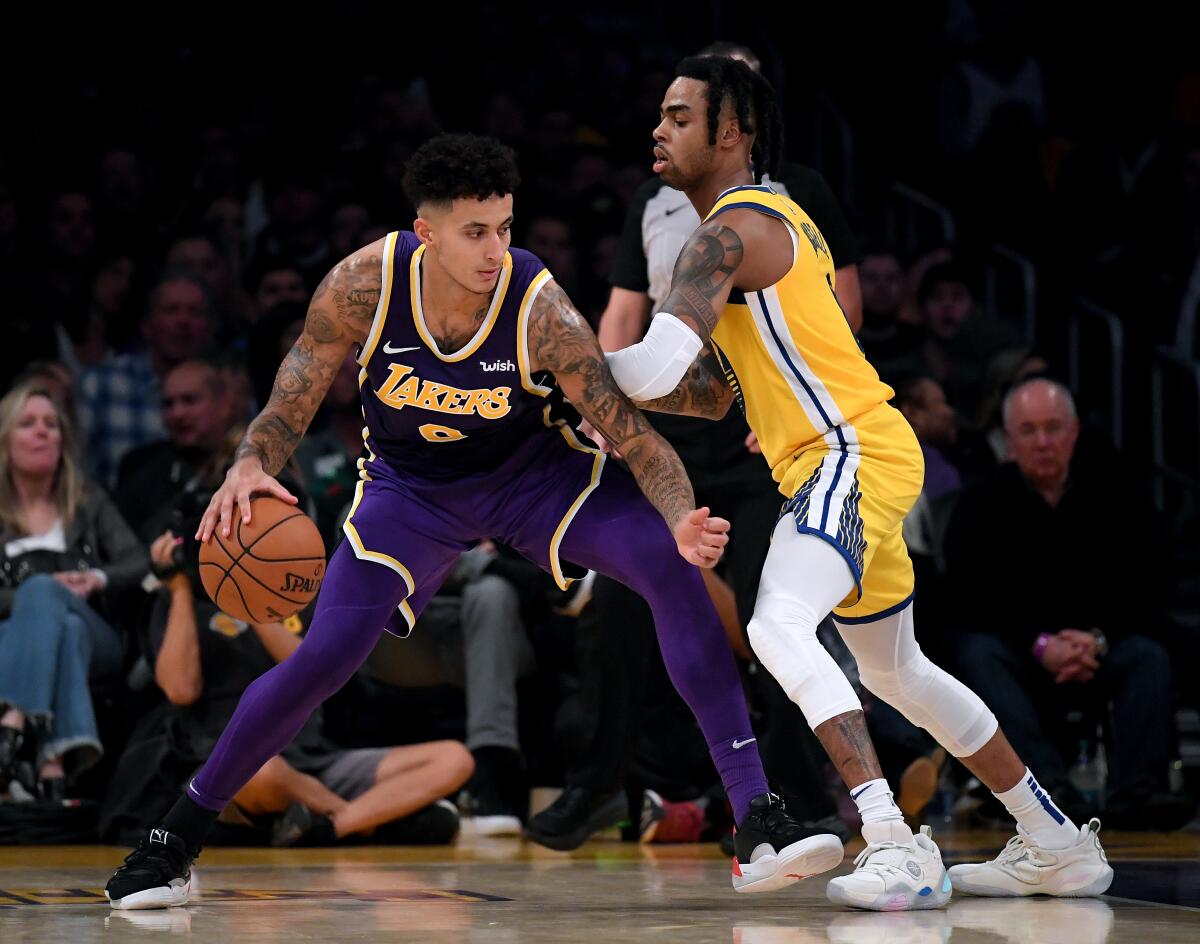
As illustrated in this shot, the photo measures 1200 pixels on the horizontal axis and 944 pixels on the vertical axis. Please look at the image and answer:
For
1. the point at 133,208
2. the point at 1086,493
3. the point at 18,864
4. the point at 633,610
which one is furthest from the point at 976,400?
the point at 18,864

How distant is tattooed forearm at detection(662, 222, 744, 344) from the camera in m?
4.14

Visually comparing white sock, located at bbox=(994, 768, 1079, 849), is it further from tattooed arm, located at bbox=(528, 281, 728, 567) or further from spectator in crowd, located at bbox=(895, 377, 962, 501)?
spectator in crowd, located at bbox=(895, 377, 962, 501)

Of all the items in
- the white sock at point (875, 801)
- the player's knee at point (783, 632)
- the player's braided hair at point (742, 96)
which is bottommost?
the white sock at point (875, 801)

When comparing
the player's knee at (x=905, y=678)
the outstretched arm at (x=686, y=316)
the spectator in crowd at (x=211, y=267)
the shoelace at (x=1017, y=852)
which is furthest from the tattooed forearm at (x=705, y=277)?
the spectator in crowd at (x=211, y=267)

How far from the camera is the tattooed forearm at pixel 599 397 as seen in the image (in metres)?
4.24

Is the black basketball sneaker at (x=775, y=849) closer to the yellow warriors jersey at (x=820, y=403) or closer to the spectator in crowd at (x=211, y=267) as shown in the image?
the yellow warriors jersey at (x=820, y=403)

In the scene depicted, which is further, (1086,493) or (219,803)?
(1086,493)

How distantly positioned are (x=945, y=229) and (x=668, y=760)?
202 inches

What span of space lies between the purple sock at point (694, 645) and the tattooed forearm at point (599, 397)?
4.0 inches

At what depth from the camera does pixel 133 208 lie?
9336 millimetres

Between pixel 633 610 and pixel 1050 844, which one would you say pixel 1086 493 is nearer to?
pixel 633 610

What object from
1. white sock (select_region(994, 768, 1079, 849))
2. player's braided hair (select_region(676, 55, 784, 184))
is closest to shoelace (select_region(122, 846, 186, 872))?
white sock (select_region(994, 768, 1079, 849))

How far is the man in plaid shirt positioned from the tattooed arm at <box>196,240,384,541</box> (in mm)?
3876

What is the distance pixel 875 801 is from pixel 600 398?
109 centimetres
